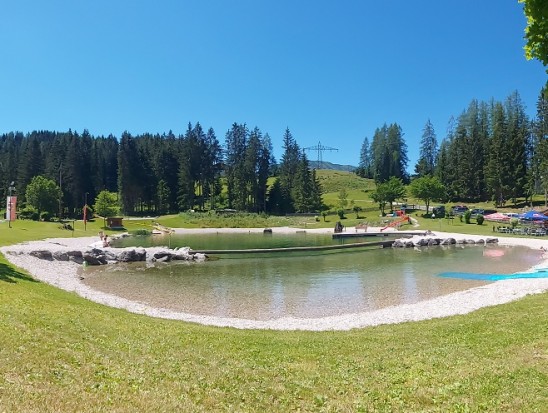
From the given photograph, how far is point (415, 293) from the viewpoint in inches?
933

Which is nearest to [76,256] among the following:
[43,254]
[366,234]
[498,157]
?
[43,254]

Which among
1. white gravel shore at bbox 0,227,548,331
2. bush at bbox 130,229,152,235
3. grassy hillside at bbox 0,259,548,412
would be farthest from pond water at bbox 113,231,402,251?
grassy hillside at bbox 0,259,548,412

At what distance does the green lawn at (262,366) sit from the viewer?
23.5 feet

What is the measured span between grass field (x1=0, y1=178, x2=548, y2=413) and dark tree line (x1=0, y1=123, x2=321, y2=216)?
8938 centimetres

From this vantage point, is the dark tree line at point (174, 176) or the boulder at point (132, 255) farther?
the dark tree line at point (174, 176)

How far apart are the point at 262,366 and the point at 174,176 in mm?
107919

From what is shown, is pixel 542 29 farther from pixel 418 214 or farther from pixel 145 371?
pixel 418 214

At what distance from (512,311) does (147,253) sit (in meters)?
32.3

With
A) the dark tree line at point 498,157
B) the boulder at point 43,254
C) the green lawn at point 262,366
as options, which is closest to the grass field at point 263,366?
the green lawn at point 262,366

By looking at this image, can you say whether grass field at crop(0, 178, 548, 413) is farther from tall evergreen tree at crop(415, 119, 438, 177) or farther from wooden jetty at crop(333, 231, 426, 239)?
tall evergreen tree at crop(415, 119, 438, 177)

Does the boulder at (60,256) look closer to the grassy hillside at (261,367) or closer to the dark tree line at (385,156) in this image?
the grassy hillside at (261,367)

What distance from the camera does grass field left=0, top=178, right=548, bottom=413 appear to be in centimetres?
716

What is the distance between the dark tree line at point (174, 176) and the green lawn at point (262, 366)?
89.8 meters

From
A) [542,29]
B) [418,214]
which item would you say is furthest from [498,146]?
[542,29]
